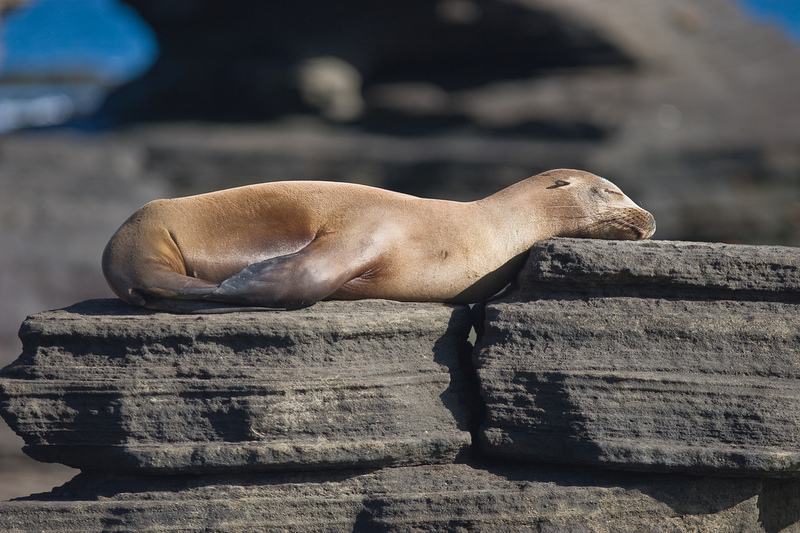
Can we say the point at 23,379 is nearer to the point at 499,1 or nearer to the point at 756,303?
the point at 756,303

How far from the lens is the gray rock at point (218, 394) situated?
8.41 feet

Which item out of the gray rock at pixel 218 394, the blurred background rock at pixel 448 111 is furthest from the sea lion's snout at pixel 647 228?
the blurred background rock at pixel 448 111

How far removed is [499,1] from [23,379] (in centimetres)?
1069

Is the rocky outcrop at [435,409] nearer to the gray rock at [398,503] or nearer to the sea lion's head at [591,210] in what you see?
the gray rock at [398,503]

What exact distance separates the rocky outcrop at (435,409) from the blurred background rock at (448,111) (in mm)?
6902

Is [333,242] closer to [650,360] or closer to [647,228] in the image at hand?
[650,360]

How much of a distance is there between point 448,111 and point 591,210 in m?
Answer: 9.48

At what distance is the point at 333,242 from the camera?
2805 millimetres

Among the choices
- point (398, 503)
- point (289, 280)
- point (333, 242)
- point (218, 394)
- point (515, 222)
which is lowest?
point (398, 503)

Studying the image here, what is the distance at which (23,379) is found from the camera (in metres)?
2.65

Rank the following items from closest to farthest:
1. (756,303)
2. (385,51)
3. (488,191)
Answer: (756,303) → (488,191) → (385,51)

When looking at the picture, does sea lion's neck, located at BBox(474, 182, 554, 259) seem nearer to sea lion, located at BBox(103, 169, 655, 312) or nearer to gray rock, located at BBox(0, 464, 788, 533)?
sea lion, located at BBox(103, 169, 655, 312)

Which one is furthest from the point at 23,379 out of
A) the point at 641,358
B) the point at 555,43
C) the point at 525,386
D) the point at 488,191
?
the point at 555,43

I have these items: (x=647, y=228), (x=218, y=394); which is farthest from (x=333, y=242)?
(x=647, y=228)
